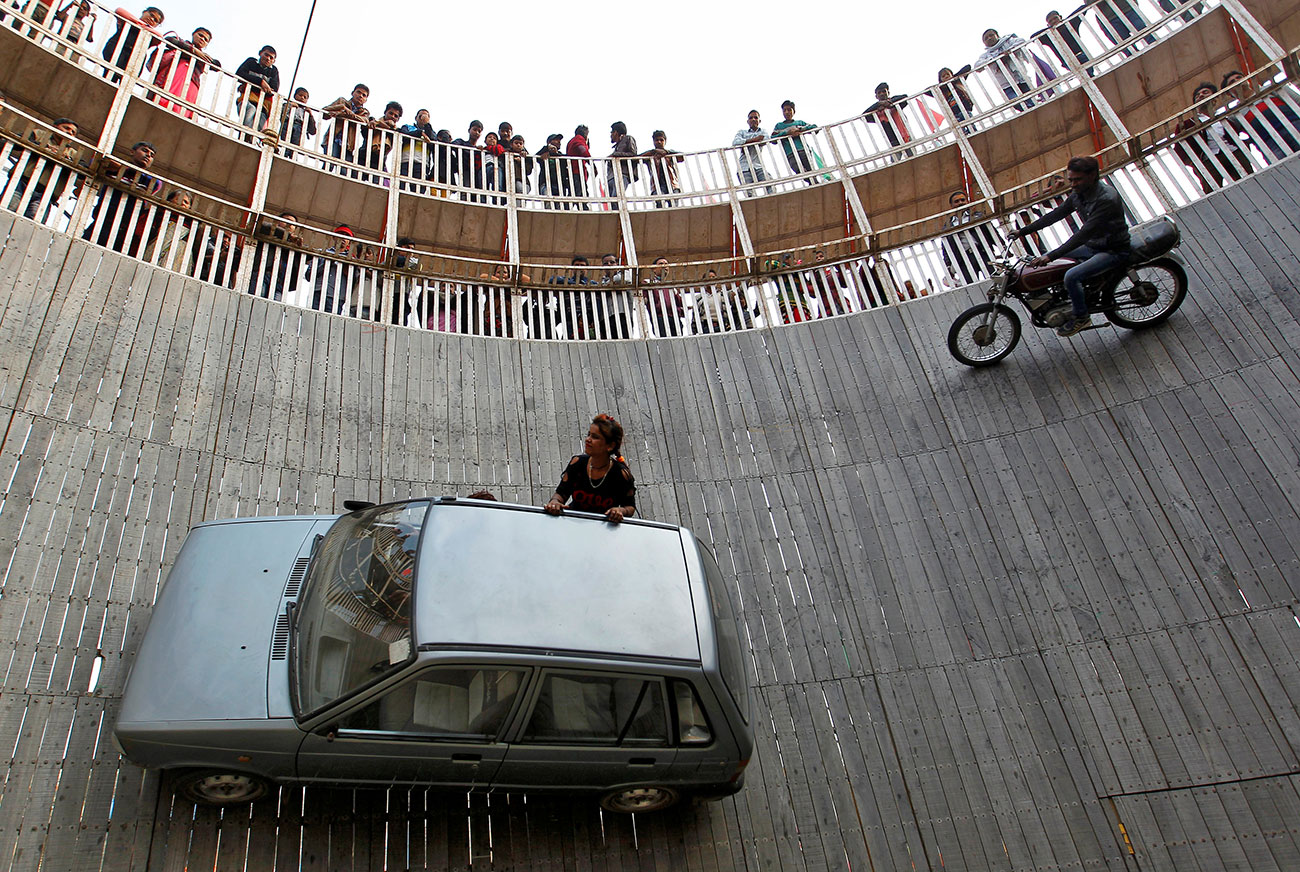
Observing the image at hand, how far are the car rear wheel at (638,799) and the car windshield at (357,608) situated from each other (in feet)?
5.95

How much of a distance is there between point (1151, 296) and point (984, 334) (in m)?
1.61

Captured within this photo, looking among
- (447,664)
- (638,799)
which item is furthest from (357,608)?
(638,799)

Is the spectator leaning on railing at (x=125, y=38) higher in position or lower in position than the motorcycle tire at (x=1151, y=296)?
higher

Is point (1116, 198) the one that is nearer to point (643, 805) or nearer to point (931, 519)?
point (931, 519)

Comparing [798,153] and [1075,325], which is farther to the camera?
[798,153]

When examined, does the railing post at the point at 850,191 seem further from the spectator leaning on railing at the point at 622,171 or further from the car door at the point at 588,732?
the car door at the point at 588,732

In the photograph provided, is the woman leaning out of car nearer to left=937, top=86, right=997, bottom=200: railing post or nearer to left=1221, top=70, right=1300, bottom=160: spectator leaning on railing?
left=937, top=86, right=997, bottom=200: railing post

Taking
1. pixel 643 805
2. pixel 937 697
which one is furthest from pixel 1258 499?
pixel 643 805

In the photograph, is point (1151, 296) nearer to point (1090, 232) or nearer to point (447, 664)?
point (1090, 232)

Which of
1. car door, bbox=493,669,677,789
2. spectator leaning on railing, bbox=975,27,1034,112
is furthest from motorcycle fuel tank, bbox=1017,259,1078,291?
car door, bbox=493,669,677,789

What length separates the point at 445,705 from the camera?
430 centimetres

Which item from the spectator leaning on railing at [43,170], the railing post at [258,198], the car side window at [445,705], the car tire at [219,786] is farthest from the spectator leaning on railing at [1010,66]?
the car tire at [219,786]

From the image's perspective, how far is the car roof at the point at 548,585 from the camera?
4.34 m

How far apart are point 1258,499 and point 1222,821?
2.85 meters
